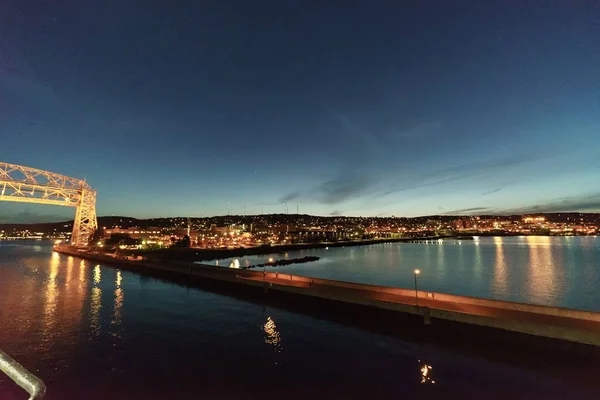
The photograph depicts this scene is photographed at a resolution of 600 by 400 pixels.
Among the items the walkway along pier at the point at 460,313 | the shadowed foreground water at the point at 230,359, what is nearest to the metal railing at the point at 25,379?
the shadowed foreground water at the point at 230,359

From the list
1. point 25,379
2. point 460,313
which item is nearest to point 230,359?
point 460,313

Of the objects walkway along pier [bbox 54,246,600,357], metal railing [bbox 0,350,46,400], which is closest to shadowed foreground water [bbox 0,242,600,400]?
walkway along pier [bbox 54,246,600,357]

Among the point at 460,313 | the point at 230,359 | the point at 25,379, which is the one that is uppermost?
the point at 25,379

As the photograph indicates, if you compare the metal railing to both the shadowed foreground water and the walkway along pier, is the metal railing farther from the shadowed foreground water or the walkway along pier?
the walkway along pier

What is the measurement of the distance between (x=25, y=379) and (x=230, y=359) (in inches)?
806

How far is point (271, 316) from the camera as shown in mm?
30312

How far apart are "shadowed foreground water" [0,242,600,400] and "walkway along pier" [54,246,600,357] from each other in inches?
92.9

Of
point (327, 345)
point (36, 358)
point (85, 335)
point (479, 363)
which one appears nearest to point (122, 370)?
point (36, 358)

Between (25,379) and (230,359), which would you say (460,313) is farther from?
(25,379)

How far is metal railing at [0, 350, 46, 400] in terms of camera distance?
2.29 metres

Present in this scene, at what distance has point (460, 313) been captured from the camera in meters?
22.7

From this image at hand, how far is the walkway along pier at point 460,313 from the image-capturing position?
19.3 metres

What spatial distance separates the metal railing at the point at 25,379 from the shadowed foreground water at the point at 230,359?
16.0 m

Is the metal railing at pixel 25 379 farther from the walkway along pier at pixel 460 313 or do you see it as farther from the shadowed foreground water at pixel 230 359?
the walkway along pier at pixel 460 313
